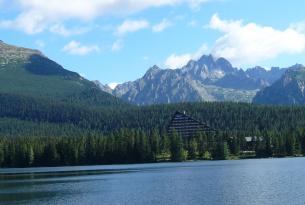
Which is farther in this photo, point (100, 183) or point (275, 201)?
point (100, 183)

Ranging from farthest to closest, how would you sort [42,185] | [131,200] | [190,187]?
[42,185] → [190,187] → [131,200]

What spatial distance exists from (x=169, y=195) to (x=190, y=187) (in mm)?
12123

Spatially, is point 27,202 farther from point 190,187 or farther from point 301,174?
point 301,174

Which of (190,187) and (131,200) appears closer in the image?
(131,200)

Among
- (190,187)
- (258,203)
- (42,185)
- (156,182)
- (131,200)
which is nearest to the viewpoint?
(258,203)

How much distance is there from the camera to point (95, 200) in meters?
92.2

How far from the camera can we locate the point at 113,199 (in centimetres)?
9231

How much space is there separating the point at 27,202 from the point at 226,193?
3217 centimetres

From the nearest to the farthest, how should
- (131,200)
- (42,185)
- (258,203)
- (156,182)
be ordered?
1. (258,203)
2. (131,200)
3. (156,182)
4. (42,185)

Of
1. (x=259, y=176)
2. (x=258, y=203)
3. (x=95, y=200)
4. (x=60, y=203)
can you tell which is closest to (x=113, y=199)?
(x=95, y=200)

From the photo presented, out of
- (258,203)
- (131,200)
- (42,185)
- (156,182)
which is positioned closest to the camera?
(258,203)

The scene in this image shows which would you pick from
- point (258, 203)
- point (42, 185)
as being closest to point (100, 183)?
point (42, 185)

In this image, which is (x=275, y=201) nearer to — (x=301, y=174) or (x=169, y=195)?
(x=169, y=195)

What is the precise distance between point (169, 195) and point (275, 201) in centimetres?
1970
